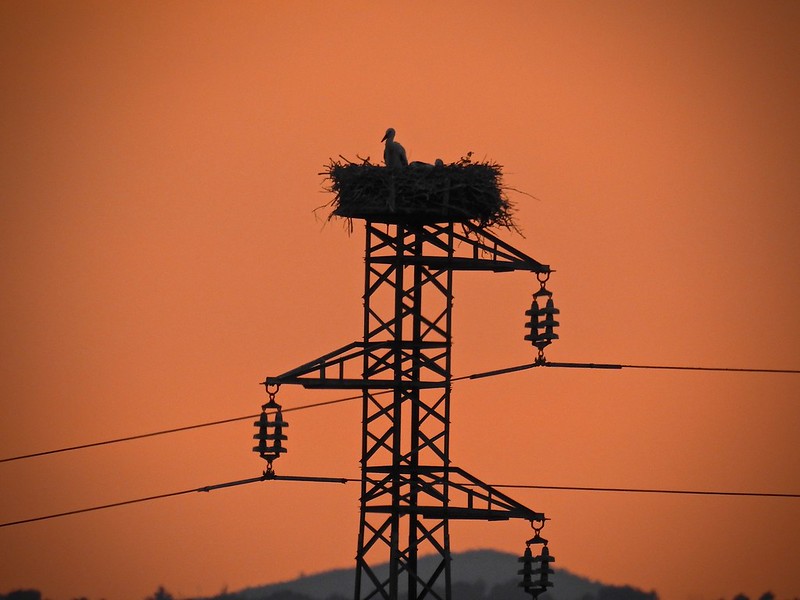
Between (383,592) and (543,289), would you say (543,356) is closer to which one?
(543,289)

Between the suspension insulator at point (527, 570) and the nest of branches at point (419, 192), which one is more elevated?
the nest of branches at point (419, 192)

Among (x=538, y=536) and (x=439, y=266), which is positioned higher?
(x=439, y=266)

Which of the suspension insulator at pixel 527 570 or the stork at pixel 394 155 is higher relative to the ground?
the stork at pixel 394 155

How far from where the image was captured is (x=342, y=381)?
53062 mm

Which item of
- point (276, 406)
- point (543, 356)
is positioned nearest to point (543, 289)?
point (543, 356)

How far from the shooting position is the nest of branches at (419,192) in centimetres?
5322

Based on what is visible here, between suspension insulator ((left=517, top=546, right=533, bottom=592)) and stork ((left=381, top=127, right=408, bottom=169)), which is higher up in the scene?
stork ((left=381, top=127, right=408, bottom=169))

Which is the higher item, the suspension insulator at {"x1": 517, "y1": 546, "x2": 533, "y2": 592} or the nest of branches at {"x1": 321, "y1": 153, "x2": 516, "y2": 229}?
the nest of branches at {"x1": 321, "y1": 153, "x2": 516, "y2": 229}

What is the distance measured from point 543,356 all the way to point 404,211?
11.1ft

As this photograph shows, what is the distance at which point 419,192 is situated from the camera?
174 feet

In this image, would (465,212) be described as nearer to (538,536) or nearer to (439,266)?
(439,266)

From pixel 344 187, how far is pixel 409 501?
5023mm

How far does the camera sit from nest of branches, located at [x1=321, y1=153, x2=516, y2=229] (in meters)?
53.2

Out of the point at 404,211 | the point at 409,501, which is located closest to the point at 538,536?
the point at 409,501
